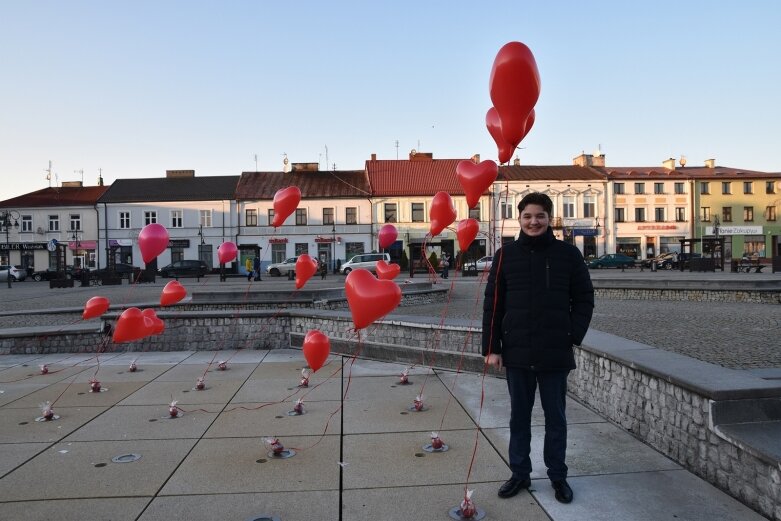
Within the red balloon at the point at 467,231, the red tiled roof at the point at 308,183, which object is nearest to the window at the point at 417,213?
the red tiled roof at the point at 308,183

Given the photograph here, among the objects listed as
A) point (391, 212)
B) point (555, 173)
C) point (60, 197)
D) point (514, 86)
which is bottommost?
point (514, 86)

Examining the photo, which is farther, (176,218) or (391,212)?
(391,212)

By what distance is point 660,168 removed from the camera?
52.6 meters

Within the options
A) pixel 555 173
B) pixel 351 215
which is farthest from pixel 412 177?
pixel 555 173

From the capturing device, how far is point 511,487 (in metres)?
3.54

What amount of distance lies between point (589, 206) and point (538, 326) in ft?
156

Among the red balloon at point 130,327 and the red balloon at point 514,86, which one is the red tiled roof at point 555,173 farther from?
the red balloon at point 514,86

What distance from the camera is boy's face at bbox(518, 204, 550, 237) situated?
11.5 feet

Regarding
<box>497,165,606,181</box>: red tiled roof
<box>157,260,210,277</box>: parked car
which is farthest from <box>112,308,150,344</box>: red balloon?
<box>497,165,606,181</box>: red tiled roof

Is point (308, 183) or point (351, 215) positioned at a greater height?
point (308, 183)

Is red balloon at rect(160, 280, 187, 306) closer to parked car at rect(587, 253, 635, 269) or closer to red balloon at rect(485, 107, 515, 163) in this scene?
red balloon at rect(485, 107, 515, 163)

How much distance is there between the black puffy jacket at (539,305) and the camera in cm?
346

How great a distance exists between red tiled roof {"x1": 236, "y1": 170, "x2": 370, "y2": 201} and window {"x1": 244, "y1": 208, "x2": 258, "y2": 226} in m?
1.08

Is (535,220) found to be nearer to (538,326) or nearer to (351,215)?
(538,326)
